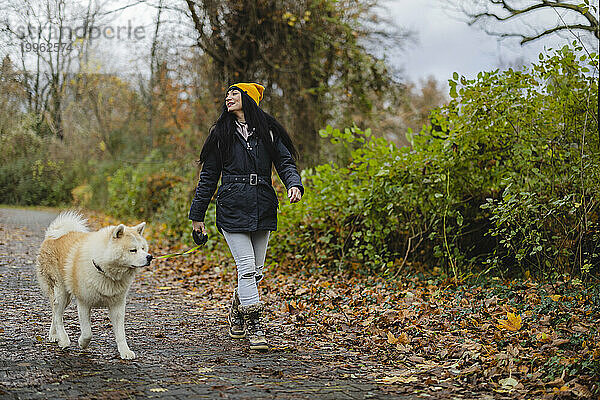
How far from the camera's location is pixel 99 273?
457 centimetres

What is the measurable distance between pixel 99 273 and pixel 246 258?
1.21 meters

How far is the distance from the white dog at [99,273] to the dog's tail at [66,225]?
42cm

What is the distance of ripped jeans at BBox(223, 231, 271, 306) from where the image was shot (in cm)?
507

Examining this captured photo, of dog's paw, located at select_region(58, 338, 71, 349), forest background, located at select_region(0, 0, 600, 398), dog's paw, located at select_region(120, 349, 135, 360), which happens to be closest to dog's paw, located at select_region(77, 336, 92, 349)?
dog's paw, located at select_region(58, 338, 71, 349)

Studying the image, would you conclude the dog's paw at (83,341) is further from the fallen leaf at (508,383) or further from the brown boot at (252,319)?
the fallen leaf at (508,383)

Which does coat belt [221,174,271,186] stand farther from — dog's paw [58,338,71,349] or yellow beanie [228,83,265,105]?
dog's paw [58,338,71,349]

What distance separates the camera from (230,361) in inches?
183

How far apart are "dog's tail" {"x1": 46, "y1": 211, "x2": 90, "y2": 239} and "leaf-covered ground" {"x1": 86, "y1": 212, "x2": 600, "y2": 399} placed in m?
2.13

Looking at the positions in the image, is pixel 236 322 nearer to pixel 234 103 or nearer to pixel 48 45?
pixel 234 103

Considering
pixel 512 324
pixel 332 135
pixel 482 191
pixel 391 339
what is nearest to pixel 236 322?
pixel 391 339

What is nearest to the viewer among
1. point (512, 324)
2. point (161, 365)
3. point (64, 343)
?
point (161, 365)

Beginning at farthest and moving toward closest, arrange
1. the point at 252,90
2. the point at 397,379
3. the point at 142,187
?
the point at 142,187 < the point at 252,90 < the point at 397,379

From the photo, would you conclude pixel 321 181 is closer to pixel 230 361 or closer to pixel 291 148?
pixel 291 148

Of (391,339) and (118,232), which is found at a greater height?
(118,232)
